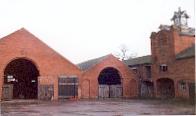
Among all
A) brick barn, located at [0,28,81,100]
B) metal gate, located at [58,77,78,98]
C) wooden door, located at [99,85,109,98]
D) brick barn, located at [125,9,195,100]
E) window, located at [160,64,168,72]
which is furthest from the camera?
wooden door, located at [99,85,109,98]

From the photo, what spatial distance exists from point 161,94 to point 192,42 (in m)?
7.22

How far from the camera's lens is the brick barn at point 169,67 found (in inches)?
1265

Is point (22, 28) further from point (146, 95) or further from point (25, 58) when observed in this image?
point (146, 95)

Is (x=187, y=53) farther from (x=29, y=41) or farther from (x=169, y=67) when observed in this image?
(x=29, y=41)

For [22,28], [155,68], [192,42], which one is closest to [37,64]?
[22,28]

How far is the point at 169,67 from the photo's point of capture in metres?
35.3

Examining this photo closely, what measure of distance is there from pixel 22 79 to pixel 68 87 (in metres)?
8.50

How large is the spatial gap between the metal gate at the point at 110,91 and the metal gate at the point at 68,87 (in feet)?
12.2

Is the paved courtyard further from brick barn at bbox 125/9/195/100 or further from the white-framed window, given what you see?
the white-framed window

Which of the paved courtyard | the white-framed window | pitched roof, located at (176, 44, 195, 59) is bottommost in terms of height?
the paved courtyard

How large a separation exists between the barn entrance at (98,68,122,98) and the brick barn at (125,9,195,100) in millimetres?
2922

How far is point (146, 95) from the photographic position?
39594mm

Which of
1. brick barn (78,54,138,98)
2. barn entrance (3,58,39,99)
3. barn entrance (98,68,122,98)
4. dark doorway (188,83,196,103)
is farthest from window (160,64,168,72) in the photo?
barn entrance (3,58,39,99)

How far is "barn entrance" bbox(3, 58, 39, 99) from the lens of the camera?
38656 millimetres
